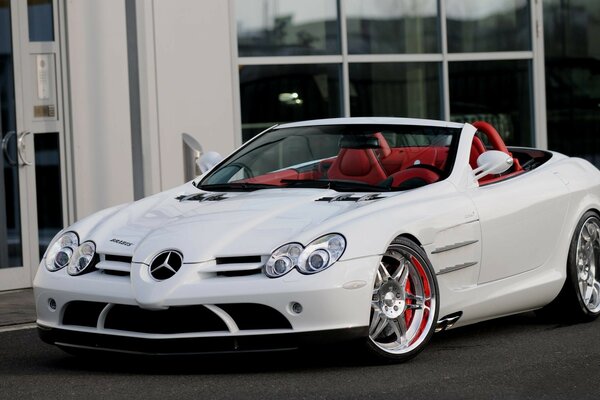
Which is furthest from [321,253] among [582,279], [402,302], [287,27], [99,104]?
[287,27]

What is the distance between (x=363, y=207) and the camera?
7.18 metres

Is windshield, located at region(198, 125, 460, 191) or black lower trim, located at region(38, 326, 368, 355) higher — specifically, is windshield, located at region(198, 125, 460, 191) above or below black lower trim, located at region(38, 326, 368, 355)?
above

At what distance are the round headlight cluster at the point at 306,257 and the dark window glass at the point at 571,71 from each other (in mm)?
9438

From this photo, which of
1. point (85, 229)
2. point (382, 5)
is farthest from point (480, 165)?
point (382, 5)

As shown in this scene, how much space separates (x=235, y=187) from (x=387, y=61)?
6.48m

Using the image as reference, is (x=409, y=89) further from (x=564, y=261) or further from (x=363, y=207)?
(x=363, y=207)

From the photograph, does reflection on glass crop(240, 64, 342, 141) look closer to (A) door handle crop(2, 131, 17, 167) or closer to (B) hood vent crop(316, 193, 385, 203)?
(A) door handle crop(2, 131, 17, 167)

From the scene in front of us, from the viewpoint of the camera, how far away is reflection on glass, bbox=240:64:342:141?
44.6ft

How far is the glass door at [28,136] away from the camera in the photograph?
11688mm

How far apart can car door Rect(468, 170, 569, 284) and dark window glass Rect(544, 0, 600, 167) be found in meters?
7.26

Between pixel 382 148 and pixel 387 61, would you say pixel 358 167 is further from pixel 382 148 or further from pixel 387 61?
pixel 387 61

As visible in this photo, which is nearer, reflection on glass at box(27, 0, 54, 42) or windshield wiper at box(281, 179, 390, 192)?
windshield wiper at box(281, 179, 390, 192)

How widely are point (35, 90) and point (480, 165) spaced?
4977 mm

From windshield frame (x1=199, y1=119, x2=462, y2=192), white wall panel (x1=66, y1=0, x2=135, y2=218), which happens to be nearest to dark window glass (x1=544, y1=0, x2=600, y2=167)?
white wall panel (x1=66, y1=0, x2=135, y2=218)
